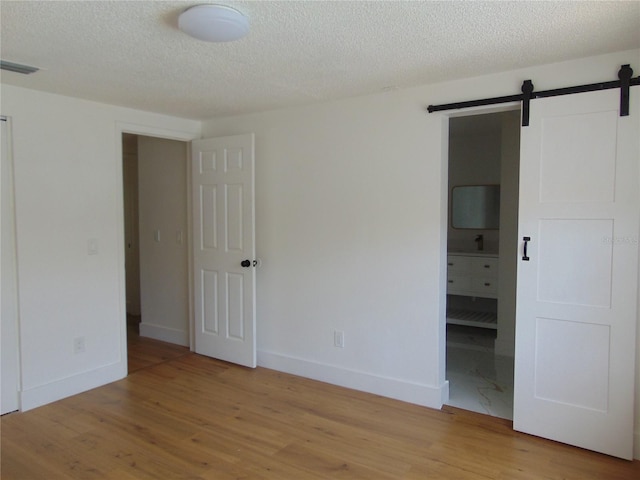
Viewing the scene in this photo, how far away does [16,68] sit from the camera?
2650 millimetres

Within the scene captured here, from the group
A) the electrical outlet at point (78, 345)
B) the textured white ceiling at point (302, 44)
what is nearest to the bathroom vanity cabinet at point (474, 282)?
the textured white ceiling at point (302, 44)

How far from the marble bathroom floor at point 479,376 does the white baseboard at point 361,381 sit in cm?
17

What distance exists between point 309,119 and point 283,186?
0.61 meters

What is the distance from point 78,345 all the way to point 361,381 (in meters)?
2.24

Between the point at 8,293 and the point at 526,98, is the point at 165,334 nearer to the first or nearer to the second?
the point at 8,293

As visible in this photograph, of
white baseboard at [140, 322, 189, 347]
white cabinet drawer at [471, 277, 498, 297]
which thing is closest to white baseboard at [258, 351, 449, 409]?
white baseboard at [140, 322, 189, 347]

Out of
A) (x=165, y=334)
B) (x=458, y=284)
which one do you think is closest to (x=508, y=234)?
(x=458, y=284)

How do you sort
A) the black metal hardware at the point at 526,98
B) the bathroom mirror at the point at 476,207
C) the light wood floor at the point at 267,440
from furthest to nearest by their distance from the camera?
the bathroom mirror at the point at 476,207 < the black metal hardware at the point at 526,98 < the light wood floor at the point at 267,440

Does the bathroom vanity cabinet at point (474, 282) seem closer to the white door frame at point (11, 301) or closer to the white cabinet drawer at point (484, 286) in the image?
the white cabinet drawer at point (484, 286)

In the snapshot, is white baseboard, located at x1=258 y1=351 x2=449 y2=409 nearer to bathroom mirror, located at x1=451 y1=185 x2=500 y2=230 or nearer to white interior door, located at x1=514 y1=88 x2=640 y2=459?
white interior door, located at x1=514 y1=88 x2=640 y2=459

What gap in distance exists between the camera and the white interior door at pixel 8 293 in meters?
3.06

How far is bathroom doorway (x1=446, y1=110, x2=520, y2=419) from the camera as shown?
12.0ft

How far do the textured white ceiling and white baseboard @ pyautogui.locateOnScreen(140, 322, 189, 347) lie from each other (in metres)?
2.53

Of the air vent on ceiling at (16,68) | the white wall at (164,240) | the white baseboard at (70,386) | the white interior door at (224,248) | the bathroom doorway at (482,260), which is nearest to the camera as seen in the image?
the air vent on ceiling at (16,68)
